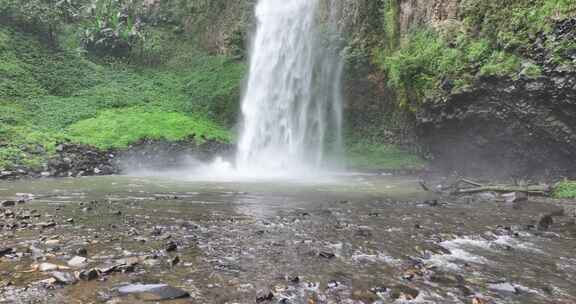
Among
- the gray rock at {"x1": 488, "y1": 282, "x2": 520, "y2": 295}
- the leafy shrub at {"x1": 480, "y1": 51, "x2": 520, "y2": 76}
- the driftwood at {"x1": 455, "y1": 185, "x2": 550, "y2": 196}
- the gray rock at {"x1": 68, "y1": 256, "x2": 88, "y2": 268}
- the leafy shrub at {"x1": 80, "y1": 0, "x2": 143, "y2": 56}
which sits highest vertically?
the leafy shrub at {"x1": 80, "y1": 0, "x2": 143, "y2": 56}

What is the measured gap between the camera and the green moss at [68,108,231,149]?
2159 centimetres

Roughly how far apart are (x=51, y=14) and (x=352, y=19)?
2198 cm

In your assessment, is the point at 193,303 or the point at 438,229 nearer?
the point at 193,303

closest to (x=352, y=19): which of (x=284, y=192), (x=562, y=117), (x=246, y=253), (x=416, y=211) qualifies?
(x=562, y=117)

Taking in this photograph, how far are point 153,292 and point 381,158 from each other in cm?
2108

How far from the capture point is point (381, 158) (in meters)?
23.9

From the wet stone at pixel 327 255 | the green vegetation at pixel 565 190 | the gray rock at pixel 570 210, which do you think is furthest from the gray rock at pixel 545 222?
the green vegetation at pixel 565 190

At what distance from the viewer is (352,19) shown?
83.5 feet

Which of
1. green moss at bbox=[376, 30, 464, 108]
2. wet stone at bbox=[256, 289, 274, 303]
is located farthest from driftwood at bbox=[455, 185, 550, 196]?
wet stone at bbox=[256, 289, 274, 303]

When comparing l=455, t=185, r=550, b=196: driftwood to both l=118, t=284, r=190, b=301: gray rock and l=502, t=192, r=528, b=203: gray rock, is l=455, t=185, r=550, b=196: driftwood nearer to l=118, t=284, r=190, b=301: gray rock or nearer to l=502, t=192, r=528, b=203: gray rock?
l=502, t=192, r=528, b=203: gray rock

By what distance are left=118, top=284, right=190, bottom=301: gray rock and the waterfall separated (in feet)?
64.8

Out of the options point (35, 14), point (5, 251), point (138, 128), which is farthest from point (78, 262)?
point (35, 14)

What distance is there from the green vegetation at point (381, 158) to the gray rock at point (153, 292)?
1926cm

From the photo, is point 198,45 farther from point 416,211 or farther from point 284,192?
point 416,211
